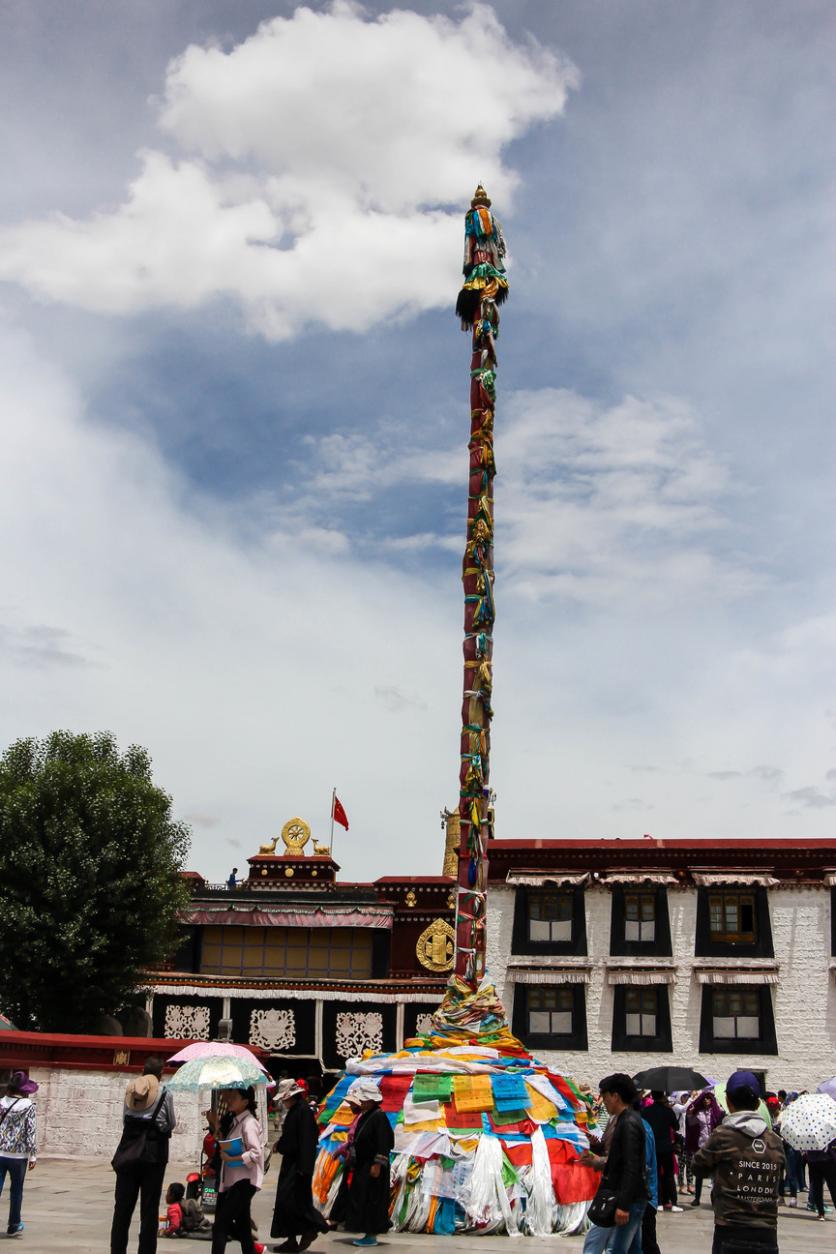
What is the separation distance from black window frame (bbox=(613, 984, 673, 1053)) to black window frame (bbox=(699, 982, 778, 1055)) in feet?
2.92

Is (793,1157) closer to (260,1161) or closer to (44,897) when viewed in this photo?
(260,1161)

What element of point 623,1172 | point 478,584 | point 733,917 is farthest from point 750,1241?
point 733,917

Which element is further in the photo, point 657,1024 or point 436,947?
point 436,947

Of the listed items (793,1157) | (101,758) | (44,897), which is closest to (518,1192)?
(793,1157)

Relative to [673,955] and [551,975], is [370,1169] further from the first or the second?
[673,955]

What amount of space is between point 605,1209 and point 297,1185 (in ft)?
15.2

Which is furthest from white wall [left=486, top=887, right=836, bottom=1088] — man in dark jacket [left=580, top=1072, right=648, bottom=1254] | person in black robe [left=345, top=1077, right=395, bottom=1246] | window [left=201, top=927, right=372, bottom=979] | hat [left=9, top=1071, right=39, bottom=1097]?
man in dark jacket [left=580, top=1072, right=648, bottom=1254]

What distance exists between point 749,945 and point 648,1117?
17176mm

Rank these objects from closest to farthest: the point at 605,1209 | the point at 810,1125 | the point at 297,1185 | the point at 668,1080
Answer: the point at 605,1209 < the point at 297,1185 < the point at 810,1125 < the point at 668,1080

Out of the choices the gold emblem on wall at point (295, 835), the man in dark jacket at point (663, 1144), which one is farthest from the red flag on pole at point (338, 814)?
the man in dark jacket at point (663, 1144)

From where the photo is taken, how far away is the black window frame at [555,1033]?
32.3 metres

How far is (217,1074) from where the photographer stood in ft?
40.1

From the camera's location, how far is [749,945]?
106 ft

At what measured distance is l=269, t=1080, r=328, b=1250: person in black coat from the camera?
1195 cm
